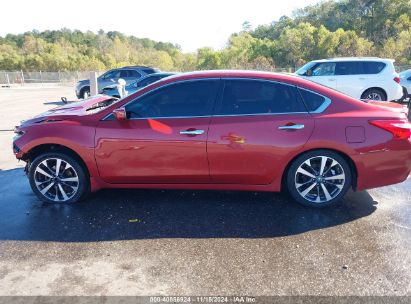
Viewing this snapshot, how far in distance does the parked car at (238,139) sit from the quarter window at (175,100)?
12 millimetres

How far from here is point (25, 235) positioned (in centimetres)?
377

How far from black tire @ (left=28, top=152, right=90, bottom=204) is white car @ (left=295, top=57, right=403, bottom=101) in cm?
943

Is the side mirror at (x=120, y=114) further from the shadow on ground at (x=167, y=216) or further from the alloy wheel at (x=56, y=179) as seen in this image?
the shadow on ground at (x=167, y=216)

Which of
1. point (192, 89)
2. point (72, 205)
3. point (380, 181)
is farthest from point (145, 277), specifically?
point (380, 181)

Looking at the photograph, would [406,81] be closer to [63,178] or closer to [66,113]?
[66,113]

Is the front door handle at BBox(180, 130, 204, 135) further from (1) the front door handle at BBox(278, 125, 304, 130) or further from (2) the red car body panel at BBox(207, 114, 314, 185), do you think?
(1) the front door handle at BBox(278, 125, 304, 130)

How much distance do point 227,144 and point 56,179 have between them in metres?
2.20

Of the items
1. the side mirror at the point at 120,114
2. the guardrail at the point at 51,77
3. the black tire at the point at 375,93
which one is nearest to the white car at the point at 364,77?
the black tire at the point at 375,93

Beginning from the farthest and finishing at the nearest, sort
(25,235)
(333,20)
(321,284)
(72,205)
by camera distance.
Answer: (333,20) → (72,205) → (25,235) → (321,284)

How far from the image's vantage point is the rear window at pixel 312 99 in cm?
408

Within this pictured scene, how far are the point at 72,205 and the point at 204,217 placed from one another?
169 centimetres

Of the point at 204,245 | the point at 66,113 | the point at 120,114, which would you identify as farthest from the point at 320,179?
the point at 66,113

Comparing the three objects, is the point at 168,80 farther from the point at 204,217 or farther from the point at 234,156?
the point at 204,217

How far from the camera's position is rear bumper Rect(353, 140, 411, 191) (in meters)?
4.01
